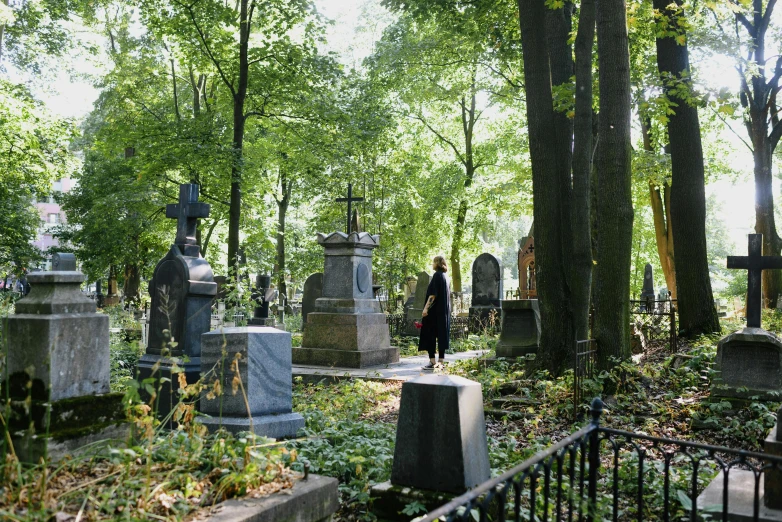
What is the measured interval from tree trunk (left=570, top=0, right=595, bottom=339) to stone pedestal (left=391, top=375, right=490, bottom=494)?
4.70m

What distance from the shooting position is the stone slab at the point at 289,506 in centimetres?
284

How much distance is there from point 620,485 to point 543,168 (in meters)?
5.35

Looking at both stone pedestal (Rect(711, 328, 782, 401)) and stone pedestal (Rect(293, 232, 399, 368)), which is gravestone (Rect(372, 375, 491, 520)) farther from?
stone pedestal (Rect(293, 232, 399, 368))

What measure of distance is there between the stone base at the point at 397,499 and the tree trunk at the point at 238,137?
44.4 ft

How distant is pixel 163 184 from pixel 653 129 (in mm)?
17643

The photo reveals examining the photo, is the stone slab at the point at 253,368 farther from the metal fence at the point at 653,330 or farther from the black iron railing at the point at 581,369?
the metal fence at the point at 653,330

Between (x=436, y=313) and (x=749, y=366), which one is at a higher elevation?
(x=436, y=313)

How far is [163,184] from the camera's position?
23.7 m

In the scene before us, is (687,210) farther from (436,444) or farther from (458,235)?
(458,235)

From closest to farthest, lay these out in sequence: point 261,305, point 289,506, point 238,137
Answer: point 289,506
point 261,305
point 238,137

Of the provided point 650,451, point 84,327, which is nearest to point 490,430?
point 650,451

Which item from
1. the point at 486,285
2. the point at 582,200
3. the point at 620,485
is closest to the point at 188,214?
the point at 582,200

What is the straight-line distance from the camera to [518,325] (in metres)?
12.3

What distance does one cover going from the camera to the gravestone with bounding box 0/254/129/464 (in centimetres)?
319
